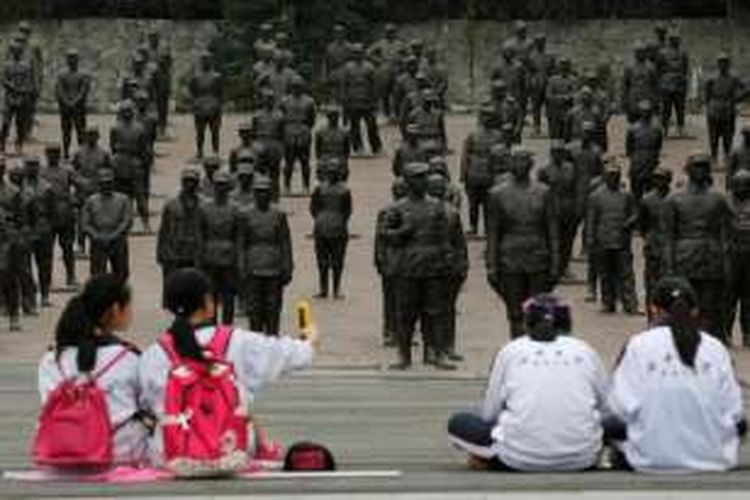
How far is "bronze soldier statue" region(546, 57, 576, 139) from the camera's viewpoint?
3344 cm

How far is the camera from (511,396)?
11.8m

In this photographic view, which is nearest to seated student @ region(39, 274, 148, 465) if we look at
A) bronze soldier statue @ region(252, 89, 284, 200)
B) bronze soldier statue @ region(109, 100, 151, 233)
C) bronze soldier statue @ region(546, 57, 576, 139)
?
bronze soldier statue @ region(109, 100, 151, 233)

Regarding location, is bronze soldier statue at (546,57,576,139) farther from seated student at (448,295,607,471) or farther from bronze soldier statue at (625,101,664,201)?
seated student at (448,295,607,471)

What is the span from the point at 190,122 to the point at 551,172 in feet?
55.5

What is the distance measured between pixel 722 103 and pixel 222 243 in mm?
12827

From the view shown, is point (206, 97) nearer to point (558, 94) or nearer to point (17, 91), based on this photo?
point (17, 91)

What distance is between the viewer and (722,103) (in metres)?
33.2

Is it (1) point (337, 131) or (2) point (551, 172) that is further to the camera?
(1) point (337, 131)

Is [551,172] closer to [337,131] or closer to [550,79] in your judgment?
[337,131]

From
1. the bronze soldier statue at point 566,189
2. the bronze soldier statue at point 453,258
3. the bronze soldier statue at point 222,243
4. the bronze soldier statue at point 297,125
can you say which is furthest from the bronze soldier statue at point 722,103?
the bronze soldier statue at point 453,258

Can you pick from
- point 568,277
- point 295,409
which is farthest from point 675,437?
point 568,277

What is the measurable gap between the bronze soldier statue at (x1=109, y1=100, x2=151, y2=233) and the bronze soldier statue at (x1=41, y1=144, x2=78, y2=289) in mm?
2562

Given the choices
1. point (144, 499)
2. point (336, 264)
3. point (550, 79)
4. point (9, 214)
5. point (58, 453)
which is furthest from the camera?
point (550, 79)

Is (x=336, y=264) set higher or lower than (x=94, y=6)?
lower
